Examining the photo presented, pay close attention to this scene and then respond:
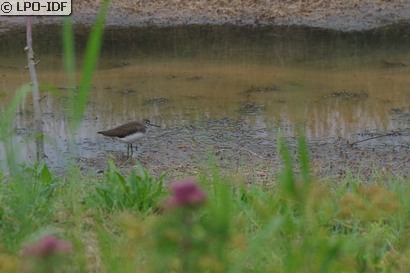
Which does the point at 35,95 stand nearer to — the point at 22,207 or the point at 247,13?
the point at 22,207

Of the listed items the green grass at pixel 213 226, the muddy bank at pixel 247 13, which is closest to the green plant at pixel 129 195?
the green grass at pixel 213 226

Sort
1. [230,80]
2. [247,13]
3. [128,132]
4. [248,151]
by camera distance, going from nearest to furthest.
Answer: [128,132]
[248,151]
[230,80]
[247,13]

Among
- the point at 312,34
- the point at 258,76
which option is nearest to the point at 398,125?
the point at 258,76

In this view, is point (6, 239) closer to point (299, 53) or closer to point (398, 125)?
point (398, 125)

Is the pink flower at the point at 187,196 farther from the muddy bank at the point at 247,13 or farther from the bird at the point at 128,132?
the muddy bank at the point at 247,13

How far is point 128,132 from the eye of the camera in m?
8.96

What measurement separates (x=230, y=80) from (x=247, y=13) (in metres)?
3.85

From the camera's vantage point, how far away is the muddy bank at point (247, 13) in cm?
1505

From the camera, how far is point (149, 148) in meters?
9.41

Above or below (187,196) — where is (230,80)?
below

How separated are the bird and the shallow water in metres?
0.29

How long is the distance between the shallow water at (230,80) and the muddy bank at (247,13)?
42 cm

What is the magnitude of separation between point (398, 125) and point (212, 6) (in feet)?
21.5

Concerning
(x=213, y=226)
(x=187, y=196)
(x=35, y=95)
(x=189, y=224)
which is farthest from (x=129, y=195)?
(x=35, y=95)
